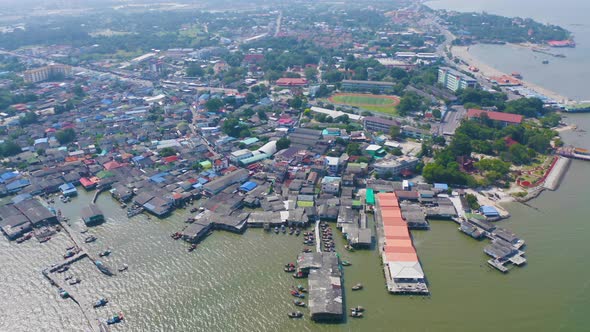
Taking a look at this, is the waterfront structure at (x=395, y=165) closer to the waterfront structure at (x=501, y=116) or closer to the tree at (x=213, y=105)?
the waterfront structure at (x=501, y=116)

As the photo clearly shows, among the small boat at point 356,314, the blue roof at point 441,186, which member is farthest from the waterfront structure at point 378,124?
A: the small boat at point 356,314

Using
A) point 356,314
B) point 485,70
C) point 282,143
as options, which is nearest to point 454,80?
point 485,70

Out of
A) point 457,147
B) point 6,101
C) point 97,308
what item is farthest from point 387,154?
point 6,101

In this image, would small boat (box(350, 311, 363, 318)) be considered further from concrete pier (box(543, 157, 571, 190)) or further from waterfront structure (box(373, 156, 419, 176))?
concrete pier (box(543, 157, 571, 190))

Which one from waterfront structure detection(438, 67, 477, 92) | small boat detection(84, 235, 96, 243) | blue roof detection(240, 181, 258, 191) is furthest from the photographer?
waterfront structure detection(438, 67, 477, 92)

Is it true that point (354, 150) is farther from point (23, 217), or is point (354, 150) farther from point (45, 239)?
point (23, 217)

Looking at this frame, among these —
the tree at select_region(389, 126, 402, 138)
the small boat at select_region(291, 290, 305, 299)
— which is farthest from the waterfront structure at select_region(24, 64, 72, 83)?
the small boat at select_region(291, 290, 305, 299)

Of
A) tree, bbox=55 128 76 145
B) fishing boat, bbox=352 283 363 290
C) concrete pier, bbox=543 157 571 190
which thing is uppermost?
concrete pier, bbox=543 157 571 190
